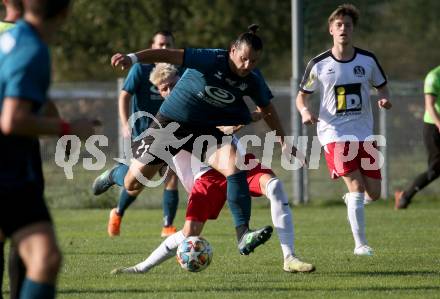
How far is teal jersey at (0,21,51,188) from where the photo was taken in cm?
482

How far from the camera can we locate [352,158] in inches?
384

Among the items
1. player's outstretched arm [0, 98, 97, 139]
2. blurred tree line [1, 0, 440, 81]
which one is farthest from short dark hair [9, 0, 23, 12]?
blurred tree line [1, 0, 440, 81]

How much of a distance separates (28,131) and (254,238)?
3.11m

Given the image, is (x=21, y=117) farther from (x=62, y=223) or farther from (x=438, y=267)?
(x=62, y=223)

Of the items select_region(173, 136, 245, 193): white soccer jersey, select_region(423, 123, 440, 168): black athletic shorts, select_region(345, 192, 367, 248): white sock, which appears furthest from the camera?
select_region(423, 123, 440, 168): black athletic shorts

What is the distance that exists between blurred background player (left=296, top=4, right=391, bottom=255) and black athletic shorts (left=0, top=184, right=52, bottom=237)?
4.97 meters

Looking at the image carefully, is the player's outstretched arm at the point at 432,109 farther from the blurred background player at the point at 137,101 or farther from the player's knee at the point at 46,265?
the player's knee at the point at 46,265

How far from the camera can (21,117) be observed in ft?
15.9

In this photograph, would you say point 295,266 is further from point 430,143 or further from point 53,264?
point 430,143

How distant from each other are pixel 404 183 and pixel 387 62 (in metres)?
27.9

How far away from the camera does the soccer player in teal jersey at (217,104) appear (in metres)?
7.99

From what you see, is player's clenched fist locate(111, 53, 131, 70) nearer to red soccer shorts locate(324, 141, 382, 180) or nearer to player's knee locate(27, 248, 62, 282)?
red soccer shorts locate(324, 141, 382, 180)

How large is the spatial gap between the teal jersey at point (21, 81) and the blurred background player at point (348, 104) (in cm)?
495

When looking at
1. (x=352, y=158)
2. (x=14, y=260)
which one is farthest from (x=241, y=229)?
(x=14, y=260)
